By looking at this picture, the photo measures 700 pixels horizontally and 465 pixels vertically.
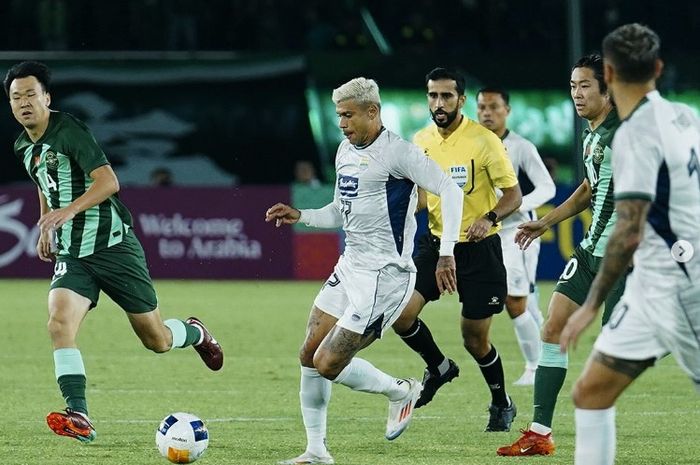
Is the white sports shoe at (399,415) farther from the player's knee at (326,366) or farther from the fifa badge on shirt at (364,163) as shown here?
the fifa badge on shirt at (364,163)

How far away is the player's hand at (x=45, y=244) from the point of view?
8425 mm

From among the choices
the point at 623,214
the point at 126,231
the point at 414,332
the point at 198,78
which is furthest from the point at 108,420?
the point at 198,78

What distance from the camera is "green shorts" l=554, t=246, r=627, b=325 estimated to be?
8195 mm

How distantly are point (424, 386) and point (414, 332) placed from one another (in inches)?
16.5

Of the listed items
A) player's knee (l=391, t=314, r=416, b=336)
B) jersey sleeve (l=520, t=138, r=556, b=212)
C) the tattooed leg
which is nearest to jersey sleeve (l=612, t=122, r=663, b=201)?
the tattooed leg

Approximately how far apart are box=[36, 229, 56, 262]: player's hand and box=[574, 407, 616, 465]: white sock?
3.67m

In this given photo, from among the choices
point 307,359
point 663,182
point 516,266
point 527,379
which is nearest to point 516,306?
point 516,266

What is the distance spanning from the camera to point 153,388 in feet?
36.8

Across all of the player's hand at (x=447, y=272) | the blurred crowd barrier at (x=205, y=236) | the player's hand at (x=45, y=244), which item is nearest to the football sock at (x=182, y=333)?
the player's hand at (x=45, y=244)

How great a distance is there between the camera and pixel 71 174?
8.71 m

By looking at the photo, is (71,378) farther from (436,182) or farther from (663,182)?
(663,182)

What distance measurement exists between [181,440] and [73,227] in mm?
1875

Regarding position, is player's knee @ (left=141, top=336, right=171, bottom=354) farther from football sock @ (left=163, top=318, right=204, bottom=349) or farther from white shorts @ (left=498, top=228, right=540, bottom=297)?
white shorts @ (left=498, top=228, right=540, bottom=297)

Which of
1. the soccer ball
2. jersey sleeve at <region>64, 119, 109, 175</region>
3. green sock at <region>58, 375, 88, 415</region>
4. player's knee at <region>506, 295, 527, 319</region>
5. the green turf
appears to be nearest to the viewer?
the soccer ball
